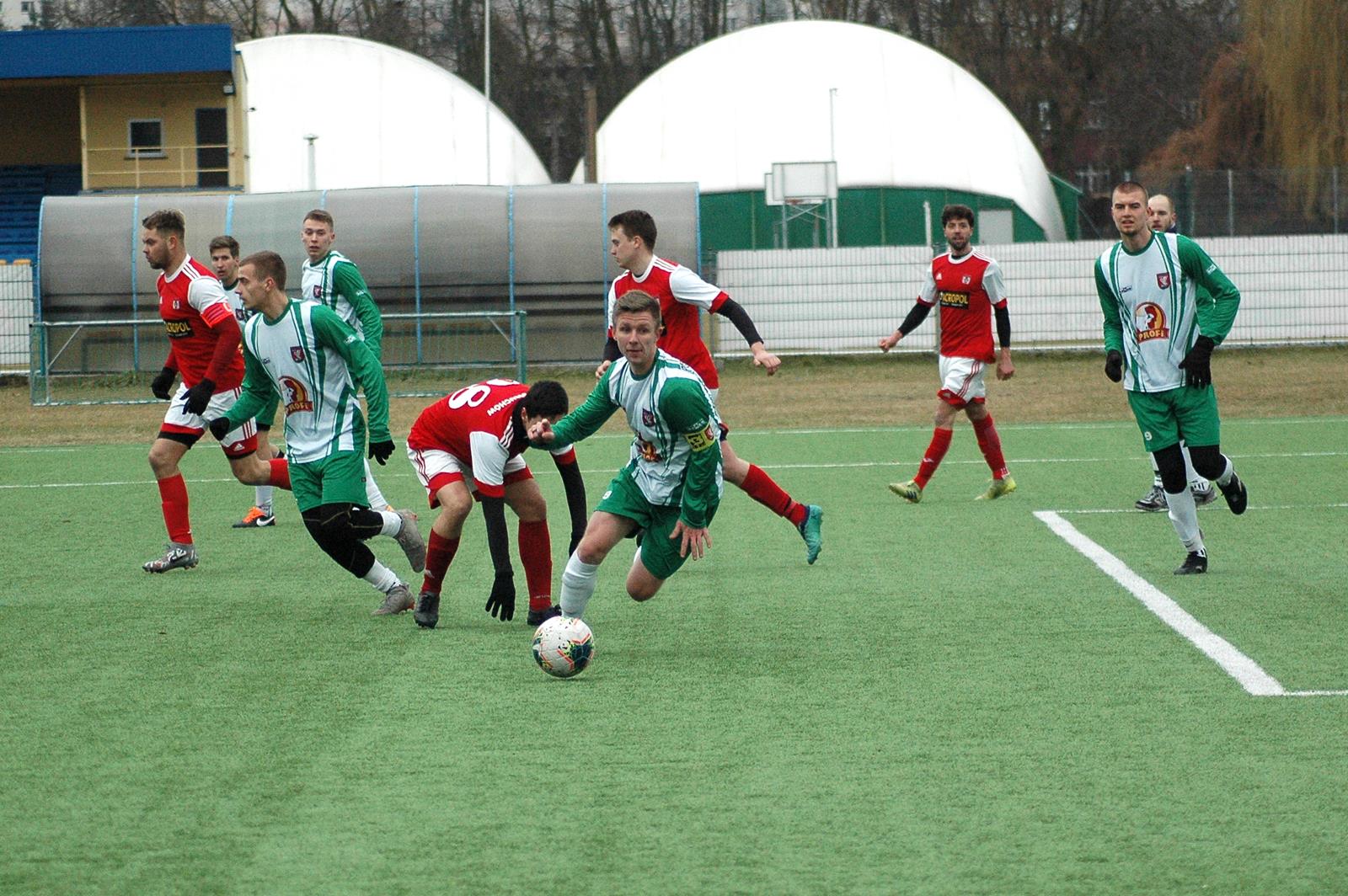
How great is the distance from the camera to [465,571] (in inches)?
335

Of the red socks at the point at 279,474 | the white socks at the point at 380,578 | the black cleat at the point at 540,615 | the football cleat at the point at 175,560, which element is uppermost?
the red socks at the point at 279,474

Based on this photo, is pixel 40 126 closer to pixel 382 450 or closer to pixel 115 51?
pixel 115 51

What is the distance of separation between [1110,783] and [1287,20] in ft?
106

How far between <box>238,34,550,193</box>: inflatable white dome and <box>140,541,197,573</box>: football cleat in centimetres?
3320

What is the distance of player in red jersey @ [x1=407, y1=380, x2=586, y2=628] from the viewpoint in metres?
6.82

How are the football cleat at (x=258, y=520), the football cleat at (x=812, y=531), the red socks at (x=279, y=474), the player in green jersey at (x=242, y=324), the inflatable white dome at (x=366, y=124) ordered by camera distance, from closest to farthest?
the football cleat at (x=812, y=531), the red socks at (x=279, y=474), the player in green jersey at (x=242, y=324), the football cleat at (x=258, y=520), the inflatable white dome at (x=366, y=124)

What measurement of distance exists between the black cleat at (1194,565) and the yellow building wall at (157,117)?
3113 centimetres

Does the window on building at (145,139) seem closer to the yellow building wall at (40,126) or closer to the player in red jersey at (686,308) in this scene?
the yellow building wall at (40,126)

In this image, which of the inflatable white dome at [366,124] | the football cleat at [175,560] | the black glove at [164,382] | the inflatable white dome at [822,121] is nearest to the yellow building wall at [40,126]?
the inflatable white dome at [366,124]

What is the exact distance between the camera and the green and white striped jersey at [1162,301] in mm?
7785

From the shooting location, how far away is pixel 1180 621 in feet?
22.1

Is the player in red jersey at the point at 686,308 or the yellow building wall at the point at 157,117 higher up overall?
the yellow building wall at the point at 157,117

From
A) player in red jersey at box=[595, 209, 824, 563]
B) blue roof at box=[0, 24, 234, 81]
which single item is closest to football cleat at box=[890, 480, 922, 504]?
player in red jersey at box=[595, 209, 824, 563]

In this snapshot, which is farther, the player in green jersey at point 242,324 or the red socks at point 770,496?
the player in green jersey at point 242,324
